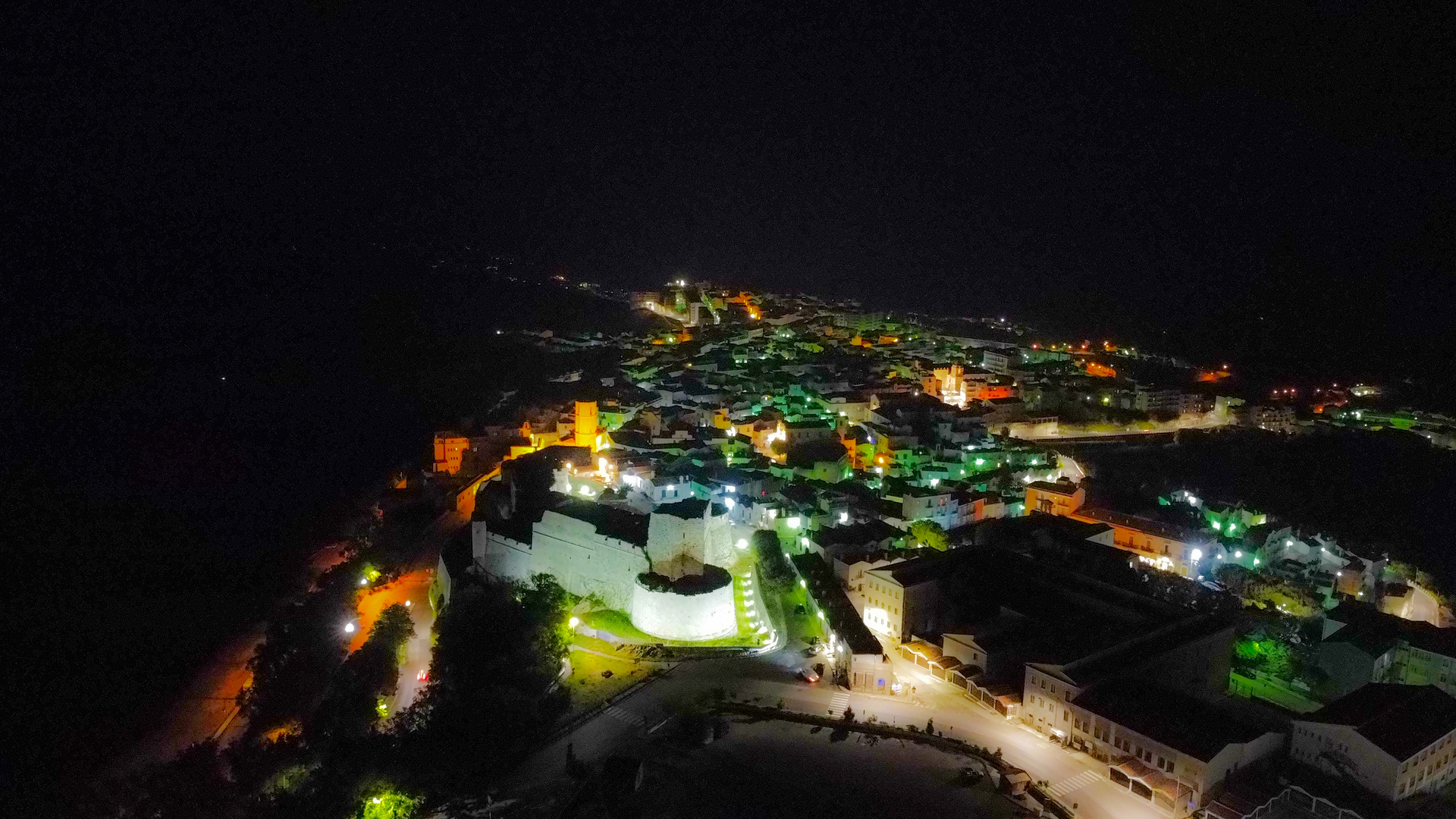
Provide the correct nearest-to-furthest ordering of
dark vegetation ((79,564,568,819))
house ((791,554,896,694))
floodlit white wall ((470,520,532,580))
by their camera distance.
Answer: dark vegetation ((79,564,568,819)) < house ((791,554,896,694)) < floodlit white wall ((470,520,532,580))

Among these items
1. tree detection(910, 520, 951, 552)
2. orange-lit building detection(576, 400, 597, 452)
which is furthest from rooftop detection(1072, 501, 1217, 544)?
orange-lit building detection(576, 400, 597, 452)

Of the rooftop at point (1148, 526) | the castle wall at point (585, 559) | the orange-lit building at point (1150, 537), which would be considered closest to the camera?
the castle wall at point (585, 559)

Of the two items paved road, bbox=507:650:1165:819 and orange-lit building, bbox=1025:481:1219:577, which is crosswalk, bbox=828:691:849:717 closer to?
paved road, bbox=507:650:1165:819

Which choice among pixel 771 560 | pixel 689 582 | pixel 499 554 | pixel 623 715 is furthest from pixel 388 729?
pixel 771 560

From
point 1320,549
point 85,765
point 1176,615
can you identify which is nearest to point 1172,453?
point 1320,549

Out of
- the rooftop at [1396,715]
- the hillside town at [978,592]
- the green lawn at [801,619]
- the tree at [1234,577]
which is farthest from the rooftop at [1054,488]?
the rooftop at [1396,715]

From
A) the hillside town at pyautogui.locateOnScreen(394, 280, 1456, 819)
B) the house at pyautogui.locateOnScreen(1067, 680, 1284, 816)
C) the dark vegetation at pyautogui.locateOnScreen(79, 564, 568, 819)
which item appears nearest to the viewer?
the house at pyautogui.locateOnScreen(1067, 680, 1284, 816)

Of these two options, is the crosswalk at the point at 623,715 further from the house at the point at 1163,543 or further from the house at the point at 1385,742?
the house at the point at 1163,543

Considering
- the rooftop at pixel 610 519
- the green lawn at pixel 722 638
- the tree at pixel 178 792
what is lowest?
the tree at pixel 178 792
